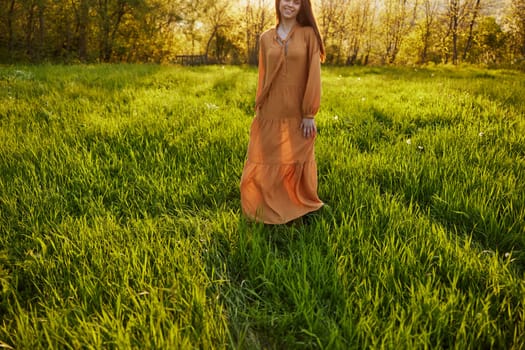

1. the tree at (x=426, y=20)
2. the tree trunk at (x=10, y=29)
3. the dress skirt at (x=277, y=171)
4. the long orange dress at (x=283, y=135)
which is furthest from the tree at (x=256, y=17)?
the dress skirt at (x=277, y=171)

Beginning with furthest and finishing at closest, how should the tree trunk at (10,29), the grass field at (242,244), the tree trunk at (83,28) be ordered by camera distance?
the tree trunk at (83,28) → the tree trunk at (10,29) → the grass field at (242,244)

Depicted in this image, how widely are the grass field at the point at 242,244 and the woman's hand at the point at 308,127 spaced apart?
0.68 metres

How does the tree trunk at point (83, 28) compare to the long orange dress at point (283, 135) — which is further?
the tree trunk at point (83, 28)

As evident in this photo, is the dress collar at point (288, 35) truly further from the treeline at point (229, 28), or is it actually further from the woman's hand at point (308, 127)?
the treeline at point (229, 28)

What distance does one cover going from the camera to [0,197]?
8.64ft

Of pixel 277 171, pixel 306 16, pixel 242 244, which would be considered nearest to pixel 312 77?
pixel 306 16

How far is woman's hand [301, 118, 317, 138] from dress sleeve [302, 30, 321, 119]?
0.08m

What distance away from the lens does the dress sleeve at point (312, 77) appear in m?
2.35

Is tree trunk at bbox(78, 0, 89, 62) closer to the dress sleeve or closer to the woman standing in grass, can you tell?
the woman standing in grass

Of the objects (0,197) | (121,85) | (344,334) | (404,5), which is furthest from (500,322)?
(404,5)

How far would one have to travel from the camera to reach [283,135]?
2.51 m

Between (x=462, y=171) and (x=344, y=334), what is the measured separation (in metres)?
2.39

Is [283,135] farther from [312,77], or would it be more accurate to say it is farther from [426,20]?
[426,20]

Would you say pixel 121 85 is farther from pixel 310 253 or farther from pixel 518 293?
pixel 518 293
